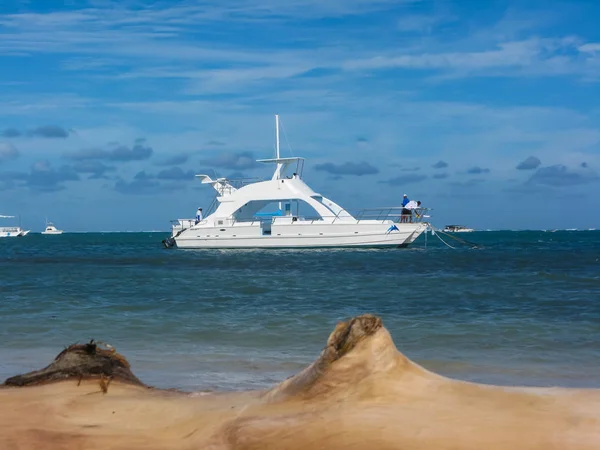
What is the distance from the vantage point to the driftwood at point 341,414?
9.21 ft

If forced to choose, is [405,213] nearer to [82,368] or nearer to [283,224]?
[283,224]

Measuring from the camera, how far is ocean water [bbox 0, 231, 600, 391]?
22.9 ft

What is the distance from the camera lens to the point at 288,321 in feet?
34.6

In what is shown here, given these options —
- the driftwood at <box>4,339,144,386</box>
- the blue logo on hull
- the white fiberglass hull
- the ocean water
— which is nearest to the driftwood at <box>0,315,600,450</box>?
the driftwood at <box>4,339,144,386</box>

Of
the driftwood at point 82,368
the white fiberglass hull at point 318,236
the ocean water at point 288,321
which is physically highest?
the white fiberglass hull at point 318,236

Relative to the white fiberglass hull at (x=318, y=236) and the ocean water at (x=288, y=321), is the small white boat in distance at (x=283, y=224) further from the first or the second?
the ocean water at (x=288, y=321)

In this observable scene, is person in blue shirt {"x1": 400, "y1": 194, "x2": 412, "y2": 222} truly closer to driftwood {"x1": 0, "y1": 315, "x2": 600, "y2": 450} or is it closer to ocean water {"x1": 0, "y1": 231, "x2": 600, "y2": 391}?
ocean water {"x1": 0, "y1": 231, "x2": 600, "y2": 391}

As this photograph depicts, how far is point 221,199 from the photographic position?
38.2 metres

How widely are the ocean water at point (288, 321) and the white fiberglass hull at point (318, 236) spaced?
1412 cm

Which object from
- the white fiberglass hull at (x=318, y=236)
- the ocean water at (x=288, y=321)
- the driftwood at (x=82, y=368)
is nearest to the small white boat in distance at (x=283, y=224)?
the white fiberglass hull at (x=318, y=236)

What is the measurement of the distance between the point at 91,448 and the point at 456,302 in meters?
10.9

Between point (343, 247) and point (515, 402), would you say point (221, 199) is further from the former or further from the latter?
point (515, 402)

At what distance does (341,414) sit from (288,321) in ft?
24.9

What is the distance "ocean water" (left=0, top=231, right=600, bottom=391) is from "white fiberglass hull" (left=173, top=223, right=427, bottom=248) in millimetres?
14123
